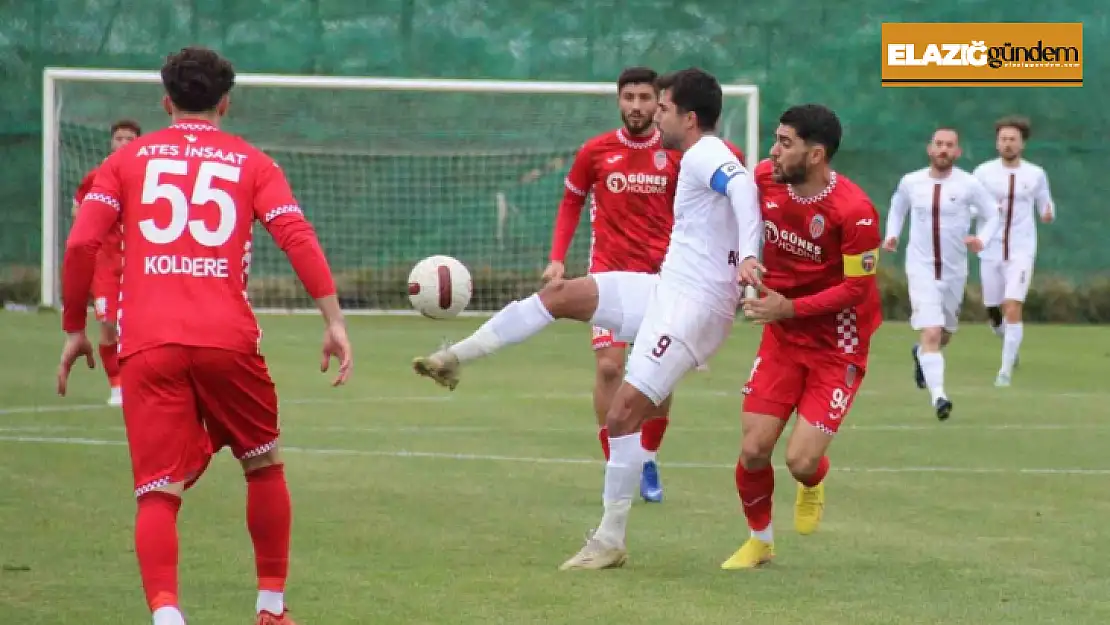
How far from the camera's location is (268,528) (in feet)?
20.6

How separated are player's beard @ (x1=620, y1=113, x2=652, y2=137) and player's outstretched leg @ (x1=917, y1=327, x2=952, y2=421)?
4.46m

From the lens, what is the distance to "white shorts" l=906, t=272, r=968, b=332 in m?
14.9

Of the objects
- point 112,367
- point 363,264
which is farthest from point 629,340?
point 363,264

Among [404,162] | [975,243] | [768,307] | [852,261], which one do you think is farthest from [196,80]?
[404,162]

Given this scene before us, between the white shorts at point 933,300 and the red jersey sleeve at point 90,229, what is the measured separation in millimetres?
9753

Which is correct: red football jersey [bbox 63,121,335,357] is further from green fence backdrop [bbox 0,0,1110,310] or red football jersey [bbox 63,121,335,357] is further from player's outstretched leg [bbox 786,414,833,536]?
green fence backdrop [bbox 0,0,1110,310]

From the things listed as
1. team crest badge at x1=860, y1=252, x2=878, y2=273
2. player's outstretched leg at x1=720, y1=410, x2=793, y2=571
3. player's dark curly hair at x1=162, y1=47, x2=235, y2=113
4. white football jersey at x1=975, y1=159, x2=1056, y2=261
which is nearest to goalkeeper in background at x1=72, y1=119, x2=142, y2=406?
player's outstretched leg at x1=720, y1=410, x2=793, y2=571

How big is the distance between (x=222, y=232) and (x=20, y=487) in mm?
4215

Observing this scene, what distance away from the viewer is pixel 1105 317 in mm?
26438

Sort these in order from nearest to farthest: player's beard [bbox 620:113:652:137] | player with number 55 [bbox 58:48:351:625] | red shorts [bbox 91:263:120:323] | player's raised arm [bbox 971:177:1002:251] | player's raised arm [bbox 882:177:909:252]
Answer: player with number 55 [bbox 58:48:351:625]
player's beard [bbox 620:113:652:137]
red shorts [bbox 91:263:120:323]
player's raised arm [bbox 882:177:909:252]
player's raised arm [bbox 971:177:1002:251]

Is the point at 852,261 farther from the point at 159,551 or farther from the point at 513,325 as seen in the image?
the point at 159,551

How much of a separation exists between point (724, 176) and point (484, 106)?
18.0 m

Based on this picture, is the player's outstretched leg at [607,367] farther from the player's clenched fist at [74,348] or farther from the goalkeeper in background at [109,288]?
the goalkeeper in background at [109,288]

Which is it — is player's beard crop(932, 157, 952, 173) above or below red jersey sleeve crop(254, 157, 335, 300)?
above
